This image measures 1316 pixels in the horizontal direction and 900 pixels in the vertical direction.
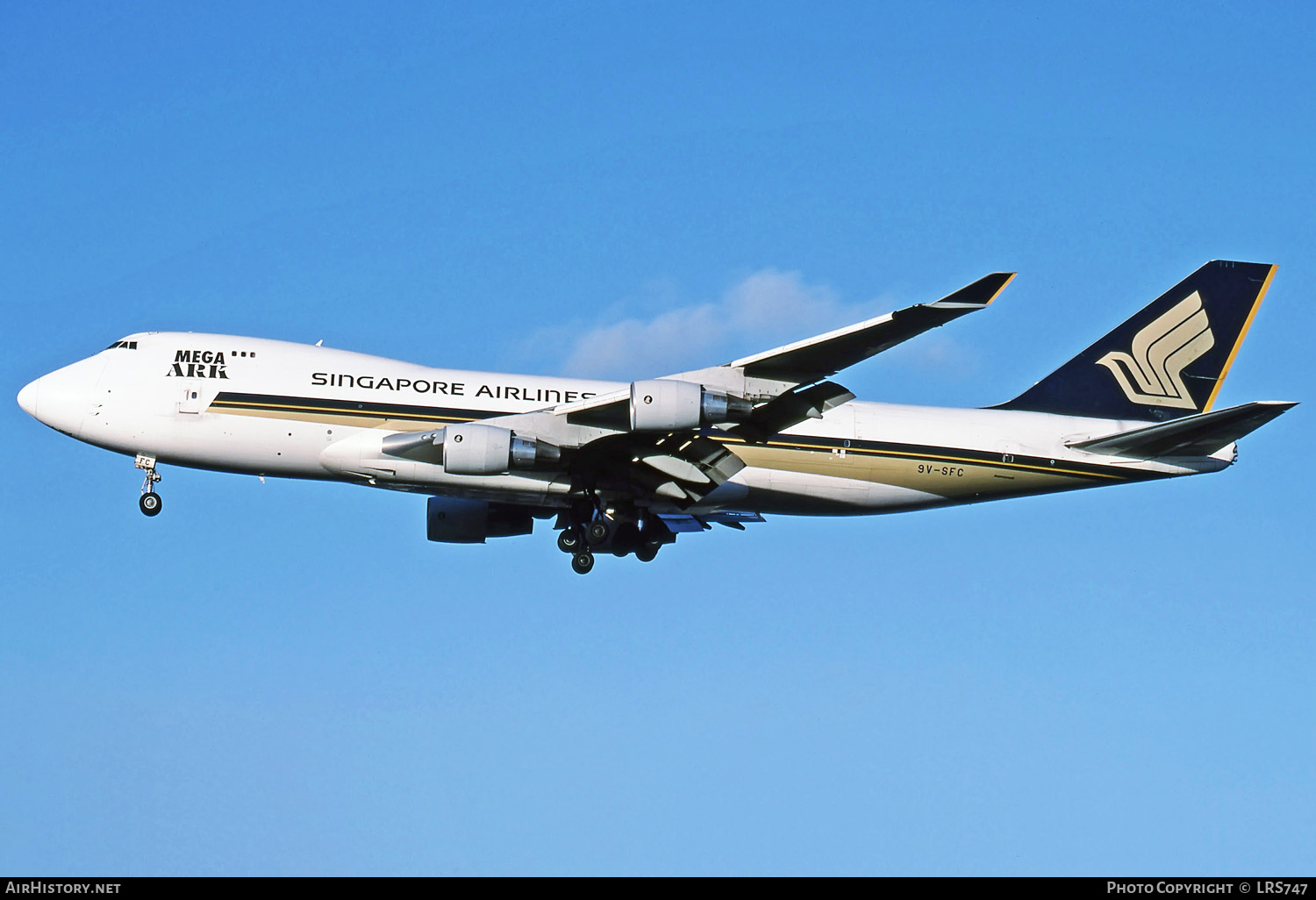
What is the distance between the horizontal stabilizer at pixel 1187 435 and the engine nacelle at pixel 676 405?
12.0m

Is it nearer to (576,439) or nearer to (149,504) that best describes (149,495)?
(149,504)

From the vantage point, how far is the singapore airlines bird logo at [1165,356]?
40250 mm

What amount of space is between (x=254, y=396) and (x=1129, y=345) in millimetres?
24560

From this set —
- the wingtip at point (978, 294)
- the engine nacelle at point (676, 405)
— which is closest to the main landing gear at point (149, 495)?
the engine nacelle at point (676, 405)

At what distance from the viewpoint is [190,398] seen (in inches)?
1405

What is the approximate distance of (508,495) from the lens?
35.7 m

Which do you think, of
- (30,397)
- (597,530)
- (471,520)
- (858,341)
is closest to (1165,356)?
(858,341)

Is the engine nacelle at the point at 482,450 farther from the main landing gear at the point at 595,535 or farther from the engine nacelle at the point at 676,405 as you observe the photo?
the main landing gear at the point at 595,535

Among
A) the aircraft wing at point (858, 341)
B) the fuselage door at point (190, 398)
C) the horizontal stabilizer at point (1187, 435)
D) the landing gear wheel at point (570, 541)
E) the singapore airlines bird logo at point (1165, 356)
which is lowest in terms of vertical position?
the landing gear wheel at point (570, 541)

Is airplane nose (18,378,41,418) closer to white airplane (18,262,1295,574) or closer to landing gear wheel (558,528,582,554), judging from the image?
white airplane (18,262,1295,574)

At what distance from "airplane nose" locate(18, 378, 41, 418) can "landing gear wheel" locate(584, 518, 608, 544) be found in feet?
49.0

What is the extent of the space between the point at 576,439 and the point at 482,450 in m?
2.54
